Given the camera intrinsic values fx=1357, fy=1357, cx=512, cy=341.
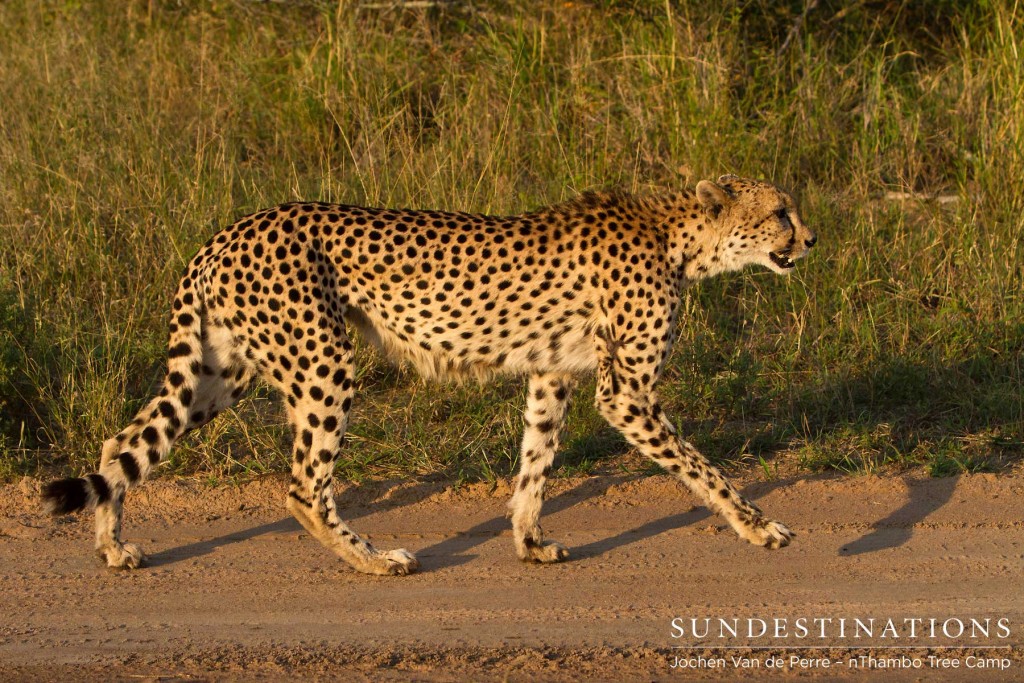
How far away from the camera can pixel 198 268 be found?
4.42m

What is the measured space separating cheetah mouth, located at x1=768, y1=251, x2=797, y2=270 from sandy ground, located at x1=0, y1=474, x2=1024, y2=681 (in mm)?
866

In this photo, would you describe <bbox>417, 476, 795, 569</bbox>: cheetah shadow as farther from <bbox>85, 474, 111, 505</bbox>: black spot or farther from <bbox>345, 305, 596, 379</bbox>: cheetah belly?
<bbox>85, 474, 111, 505</bbox>: black spot

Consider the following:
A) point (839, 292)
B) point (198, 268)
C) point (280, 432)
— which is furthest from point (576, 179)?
point (198, 268)

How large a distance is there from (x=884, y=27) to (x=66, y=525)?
5.80 meters

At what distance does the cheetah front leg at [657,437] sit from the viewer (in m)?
4.37

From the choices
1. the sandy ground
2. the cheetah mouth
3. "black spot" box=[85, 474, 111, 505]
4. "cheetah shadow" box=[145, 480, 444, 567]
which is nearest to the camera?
the sandy ground

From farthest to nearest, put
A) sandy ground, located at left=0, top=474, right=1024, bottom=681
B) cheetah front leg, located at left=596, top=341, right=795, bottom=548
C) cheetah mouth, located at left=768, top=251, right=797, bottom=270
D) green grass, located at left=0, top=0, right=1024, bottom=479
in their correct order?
1. green grass, located at left=0, top=0, right=1024, bottom=479
2. cheetah mouth, located at left=768, top=251, right=797, bottom=270
3. cheetah front leg, located at left=596, top=341, right=795, bottom=548
4. sandy ground, located at left=0, top=474, right=1024, bottom=681

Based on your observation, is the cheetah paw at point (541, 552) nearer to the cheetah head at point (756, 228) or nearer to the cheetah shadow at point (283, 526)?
the cheetah shadow at point (283, 526)

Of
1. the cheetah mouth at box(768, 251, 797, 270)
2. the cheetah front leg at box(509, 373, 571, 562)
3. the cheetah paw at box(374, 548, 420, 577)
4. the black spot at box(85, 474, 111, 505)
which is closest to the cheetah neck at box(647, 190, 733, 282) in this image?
the cheetah mouth at box(768, 251, 797, 270)

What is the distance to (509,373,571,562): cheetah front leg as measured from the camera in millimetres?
4461

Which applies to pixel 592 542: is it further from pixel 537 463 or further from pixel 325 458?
pixel 325 458

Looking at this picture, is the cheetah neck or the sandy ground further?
the cheetah neck

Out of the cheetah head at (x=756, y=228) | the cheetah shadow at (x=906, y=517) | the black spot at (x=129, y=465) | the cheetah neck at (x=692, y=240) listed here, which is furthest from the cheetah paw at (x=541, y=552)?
the black spot at (x=129, y=465)

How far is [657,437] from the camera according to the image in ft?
14.6
